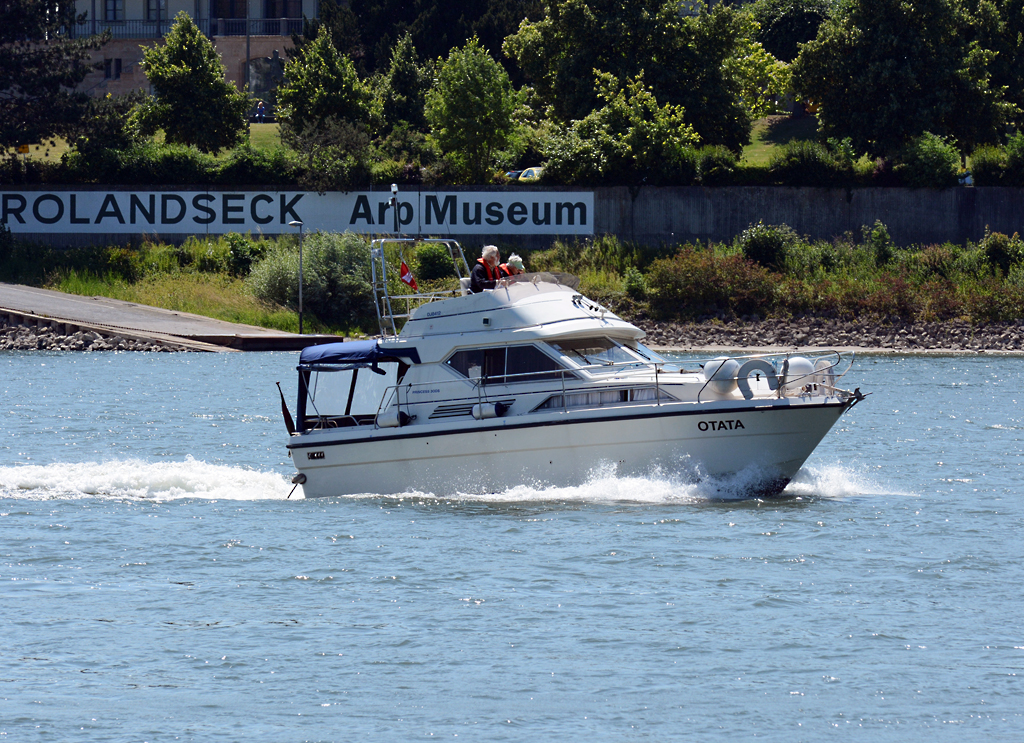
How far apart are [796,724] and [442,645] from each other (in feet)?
12.8

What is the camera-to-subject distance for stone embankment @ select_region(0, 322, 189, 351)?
50.3m

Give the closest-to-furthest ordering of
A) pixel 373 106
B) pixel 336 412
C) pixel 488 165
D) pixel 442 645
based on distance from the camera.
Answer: pixel 442 645, pixel 336 412, pixel 488 165, pixel 373 106

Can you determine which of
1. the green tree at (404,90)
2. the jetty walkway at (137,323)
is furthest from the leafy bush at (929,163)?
the green tree at (404,90)

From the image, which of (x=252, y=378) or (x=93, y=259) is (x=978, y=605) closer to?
(x=252, y=378)

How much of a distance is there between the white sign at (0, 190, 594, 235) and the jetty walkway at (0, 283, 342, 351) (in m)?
4.66

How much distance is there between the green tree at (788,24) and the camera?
8306 centimetres

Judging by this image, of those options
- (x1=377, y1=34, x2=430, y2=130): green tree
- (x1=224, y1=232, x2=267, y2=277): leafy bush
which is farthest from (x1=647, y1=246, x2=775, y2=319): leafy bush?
(x1=377, y1=34, x2=430, y2=130): green tree

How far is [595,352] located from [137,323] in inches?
1411

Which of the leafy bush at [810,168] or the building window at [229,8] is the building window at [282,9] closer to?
the building window at [229,8]

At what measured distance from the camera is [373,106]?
6562 cm

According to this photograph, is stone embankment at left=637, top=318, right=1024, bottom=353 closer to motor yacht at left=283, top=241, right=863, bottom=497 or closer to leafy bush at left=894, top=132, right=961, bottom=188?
leafy bush at left=894, top=132, right=961, bottom=188

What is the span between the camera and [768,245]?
5591 centimetres

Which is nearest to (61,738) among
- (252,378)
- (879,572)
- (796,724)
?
(796,724)

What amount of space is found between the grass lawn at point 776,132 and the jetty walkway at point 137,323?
114 feet
